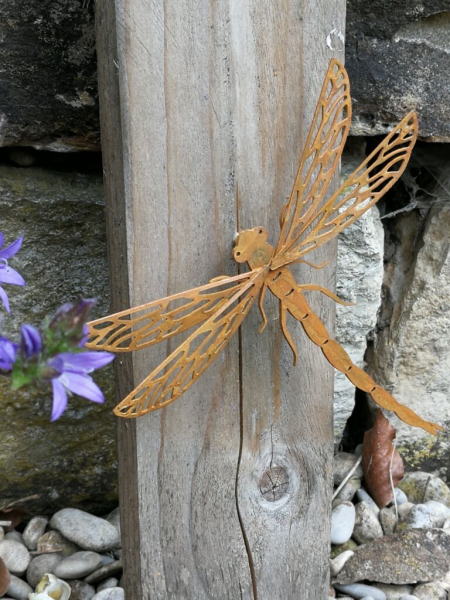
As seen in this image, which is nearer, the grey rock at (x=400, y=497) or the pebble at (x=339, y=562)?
the pebble at (x=339, y=562)

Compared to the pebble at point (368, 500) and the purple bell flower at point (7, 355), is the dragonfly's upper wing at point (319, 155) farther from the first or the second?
the pebble at point (368, 500)

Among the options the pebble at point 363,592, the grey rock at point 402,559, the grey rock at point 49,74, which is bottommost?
the pebble at point 363,592

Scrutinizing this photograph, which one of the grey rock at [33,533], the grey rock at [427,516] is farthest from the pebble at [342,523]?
→ the grey rock at [33,533]

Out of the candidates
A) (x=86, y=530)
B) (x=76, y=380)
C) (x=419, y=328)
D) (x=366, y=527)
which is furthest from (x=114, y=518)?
(x=76, y=380)

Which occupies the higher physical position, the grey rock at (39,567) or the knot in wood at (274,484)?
the knot in wood at (274,484)

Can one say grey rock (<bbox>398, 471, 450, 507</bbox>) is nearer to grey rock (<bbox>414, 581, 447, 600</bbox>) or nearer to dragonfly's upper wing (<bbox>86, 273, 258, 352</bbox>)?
grey rock (<bbox>414, 581, 447, 600</bbox>)

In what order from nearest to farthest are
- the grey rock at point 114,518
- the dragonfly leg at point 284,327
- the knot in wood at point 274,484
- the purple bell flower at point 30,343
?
the purple bell flower at point 30,343, the dragonfly leg at point 284,327, the knot in wood at point 274,484, the grey rock at point 114,518

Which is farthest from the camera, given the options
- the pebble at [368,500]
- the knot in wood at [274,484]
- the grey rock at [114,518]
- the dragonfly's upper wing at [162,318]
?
the pebble at [368,500]
